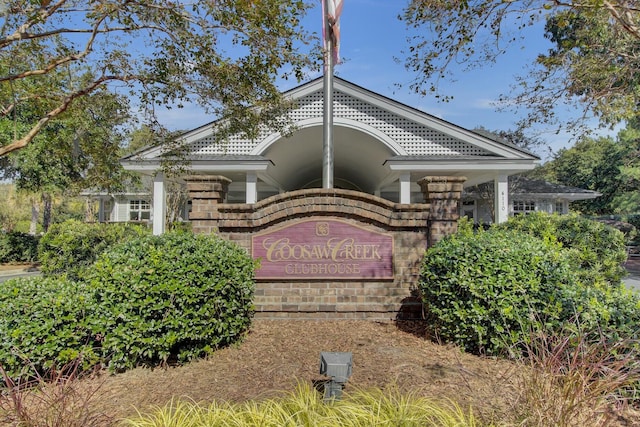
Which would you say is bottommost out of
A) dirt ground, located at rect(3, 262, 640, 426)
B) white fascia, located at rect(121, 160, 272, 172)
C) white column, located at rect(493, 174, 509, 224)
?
dirt ground, located at rect(3, 262, 640, 426)

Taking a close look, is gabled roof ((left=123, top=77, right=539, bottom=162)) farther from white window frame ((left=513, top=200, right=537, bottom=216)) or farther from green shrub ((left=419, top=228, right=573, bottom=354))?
white window frame ((left=513, top=200, right=537, bottom=216))

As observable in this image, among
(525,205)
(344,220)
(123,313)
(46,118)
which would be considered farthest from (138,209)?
(525,205)

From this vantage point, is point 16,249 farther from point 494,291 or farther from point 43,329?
point 494,291

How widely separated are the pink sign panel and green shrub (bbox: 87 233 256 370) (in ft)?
4.20

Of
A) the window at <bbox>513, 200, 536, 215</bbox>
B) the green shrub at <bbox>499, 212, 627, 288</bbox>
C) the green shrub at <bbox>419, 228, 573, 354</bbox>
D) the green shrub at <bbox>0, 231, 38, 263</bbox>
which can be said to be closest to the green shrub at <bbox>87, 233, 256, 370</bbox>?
the green shrub at <bbox>419, 228, 573, 354</bbox>

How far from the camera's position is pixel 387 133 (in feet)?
40.3

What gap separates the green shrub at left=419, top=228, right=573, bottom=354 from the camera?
→ 13.6 ft

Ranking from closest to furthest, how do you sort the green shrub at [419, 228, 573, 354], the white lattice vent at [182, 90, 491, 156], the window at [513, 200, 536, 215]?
1. the green shrub at [419, 228, 573, 354]
2. the white lattice vent at [182, 90, 491, 156]
3. the window at [513, 200, 536, 215]

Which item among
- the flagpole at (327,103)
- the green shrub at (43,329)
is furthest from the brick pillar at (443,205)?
the green shrub at (43,329)

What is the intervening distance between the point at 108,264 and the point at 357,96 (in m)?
9.66

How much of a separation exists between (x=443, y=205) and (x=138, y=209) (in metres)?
22.6

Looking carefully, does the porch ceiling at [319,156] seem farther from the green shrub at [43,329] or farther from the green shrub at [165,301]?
the green shrub at [43,329]

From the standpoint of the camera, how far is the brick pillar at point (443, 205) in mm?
5809

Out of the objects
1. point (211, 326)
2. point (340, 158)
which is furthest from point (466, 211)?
point (211, 326)
